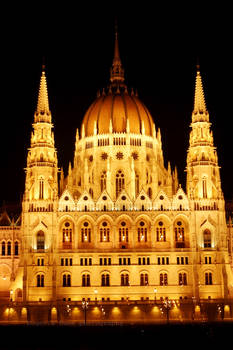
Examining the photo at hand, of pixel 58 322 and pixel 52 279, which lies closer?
pixel 58 322

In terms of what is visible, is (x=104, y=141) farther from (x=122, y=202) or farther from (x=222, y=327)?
(x=222, y=327)

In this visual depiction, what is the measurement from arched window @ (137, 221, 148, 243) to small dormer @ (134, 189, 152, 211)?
2707 millimetres

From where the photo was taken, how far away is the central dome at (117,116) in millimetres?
150750

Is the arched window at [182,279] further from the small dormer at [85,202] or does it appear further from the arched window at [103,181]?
the arched window at [103,181]

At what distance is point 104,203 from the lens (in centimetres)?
13288

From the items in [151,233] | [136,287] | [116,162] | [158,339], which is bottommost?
[158,339]

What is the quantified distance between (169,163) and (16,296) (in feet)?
140

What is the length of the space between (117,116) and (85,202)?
25848 mm

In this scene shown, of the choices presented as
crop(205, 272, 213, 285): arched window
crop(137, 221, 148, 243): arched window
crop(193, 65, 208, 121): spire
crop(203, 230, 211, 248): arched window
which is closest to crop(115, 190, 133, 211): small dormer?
crop(137, 221, 148, 243): arched window

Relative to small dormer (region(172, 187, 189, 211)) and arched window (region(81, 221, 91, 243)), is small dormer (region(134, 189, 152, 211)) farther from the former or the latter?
arched window (region(81, 221, 91, 243))

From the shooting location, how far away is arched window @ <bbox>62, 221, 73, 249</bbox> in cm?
13138

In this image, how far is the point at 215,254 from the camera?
427 feet

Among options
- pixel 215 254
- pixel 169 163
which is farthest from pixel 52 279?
pixel 169 163

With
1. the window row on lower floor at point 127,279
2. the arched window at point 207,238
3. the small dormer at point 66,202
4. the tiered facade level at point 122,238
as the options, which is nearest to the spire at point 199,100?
the tiered facade level at point 122,238
